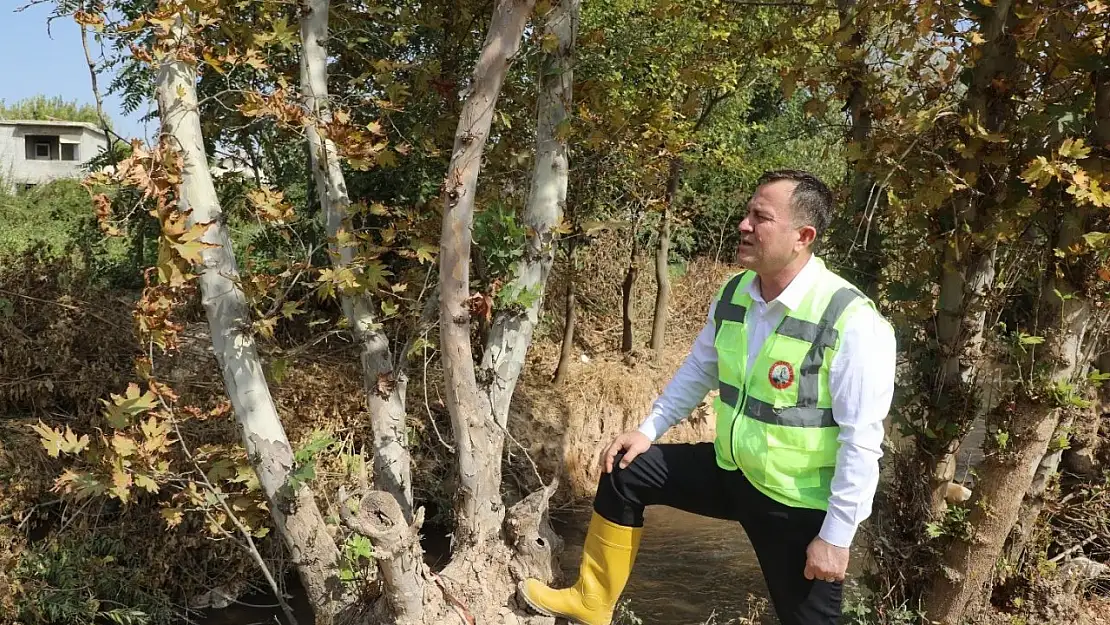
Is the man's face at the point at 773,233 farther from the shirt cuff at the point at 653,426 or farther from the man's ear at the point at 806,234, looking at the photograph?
the shirt cuff at the point at 653,426

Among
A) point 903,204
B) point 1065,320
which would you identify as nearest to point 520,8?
point 903,204

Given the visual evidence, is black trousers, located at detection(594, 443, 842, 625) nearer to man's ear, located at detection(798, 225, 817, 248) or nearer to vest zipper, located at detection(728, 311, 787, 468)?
vest zipper, located at detection(728, 311, 787, 468)

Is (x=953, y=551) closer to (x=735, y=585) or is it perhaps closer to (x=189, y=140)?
(x=735, y=585)

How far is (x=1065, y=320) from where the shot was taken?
3604 millimetres

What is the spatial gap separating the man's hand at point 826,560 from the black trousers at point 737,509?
0.09 meters

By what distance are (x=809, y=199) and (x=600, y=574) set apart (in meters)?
1.49

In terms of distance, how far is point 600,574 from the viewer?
297cm

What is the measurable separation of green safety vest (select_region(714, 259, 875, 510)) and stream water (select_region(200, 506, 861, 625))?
2.71 meters

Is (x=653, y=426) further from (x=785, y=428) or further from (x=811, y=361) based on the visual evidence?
(x=811, y=361)

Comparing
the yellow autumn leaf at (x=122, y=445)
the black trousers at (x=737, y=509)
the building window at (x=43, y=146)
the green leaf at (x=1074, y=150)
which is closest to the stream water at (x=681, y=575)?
the yellow autumn leaf at (x=122, y=445)

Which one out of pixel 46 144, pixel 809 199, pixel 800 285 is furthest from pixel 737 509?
pixel 46 144

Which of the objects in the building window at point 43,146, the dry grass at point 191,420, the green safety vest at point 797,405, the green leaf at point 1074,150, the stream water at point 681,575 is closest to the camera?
the green safety vest at point 797,405

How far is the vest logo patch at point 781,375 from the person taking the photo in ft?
8.27

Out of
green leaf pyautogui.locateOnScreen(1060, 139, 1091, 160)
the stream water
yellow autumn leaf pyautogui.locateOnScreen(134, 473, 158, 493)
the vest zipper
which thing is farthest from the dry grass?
green leaf pyautogui.locateOnScreen(1060, 139, 1091, 160)
